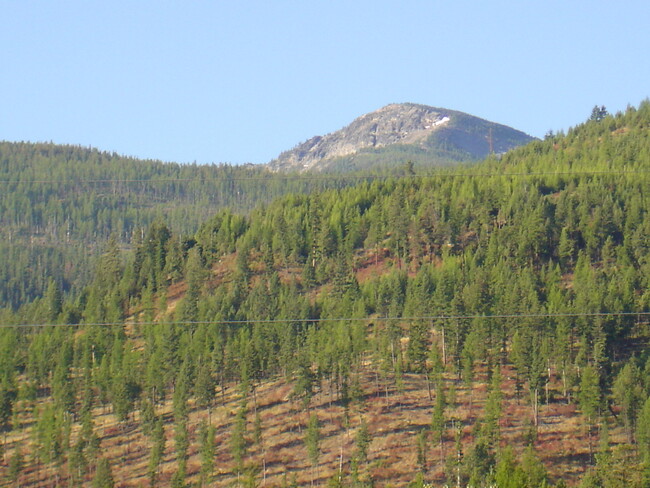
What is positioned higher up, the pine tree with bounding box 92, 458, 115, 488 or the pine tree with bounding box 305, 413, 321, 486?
the pine tree with bounding box 305, 413, 321, 486

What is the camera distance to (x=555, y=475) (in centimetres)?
9275

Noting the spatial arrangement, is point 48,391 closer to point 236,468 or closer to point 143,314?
point 143,314

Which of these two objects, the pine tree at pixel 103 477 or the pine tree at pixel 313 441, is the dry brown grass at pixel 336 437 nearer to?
the pine tree at pixel 313 441

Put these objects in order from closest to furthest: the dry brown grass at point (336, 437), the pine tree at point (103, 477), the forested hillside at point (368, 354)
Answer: the pine tree at point (103, 477)
the dry brown grass at point (336, 437)
the forested hillside at point (368, 354)

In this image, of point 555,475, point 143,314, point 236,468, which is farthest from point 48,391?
point 555,475

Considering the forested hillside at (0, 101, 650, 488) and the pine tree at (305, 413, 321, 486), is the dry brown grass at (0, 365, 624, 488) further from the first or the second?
the pine tree at (305, 413, 321, 486)

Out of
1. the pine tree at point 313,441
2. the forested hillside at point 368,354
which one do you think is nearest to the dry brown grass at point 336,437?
the forested hillside at point 368,354

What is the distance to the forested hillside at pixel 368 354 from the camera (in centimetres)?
9719

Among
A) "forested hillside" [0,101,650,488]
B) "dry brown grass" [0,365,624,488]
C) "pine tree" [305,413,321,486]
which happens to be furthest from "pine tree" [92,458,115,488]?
"pine tree" [305,413,321,486]

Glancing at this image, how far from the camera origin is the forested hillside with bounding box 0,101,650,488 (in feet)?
319

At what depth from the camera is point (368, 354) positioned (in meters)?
117

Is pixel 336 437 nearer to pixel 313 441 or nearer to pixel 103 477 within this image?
pixel 313 441

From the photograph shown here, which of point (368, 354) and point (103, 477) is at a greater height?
point (368, 354)

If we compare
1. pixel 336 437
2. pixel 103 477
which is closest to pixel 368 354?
pixel 336 437
